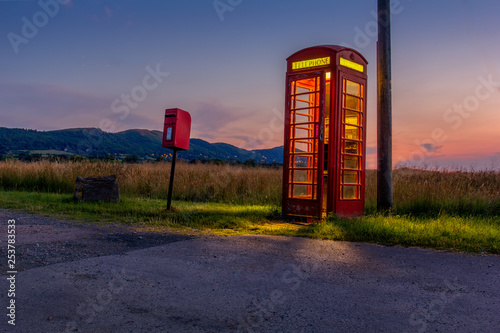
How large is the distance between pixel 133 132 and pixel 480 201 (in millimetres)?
119165

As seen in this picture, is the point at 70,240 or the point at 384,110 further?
the point at 384,110

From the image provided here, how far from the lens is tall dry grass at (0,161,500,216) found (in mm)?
9977

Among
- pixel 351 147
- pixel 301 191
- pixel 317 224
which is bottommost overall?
pixel 317 224

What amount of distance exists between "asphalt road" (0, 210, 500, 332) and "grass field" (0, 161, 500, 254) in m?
1.01

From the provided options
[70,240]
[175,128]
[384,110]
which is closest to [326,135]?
[384,110]

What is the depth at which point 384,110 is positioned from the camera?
29.5ft

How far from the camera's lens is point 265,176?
15.6 m

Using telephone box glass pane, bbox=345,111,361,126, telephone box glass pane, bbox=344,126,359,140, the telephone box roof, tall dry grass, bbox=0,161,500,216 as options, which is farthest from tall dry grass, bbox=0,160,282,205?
the telephone box roof

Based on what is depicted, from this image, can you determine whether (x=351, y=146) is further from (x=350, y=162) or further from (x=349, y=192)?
(x=349, y=192)

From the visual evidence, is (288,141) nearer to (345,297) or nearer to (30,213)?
(345,297)

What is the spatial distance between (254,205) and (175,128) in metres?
4.02

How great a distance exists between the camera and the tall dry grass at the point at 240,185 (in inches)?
393

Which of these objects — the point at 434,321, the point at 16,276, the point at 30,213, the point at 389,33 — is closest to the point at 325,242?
the point at 434,321


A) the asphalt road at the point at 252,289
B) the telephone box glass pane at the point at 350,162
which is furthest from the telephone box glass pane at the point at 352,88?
the asphalt road at the point at 252,289
